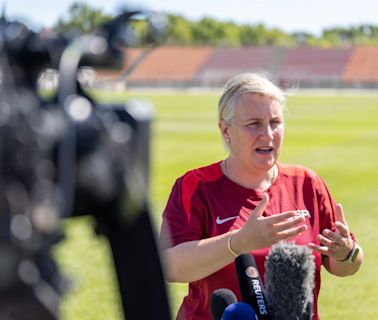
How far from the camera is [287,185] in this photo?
3.38 m

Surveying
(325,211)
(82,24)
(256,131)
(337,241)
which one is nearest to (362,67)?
(325,211)

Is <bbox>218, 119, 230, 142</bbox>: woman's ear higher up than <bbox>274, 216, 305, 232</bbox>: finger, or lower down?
higher up

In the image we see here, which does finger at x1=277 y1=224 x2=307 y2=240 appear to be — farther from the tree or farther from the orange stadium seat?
the orange stadium seat

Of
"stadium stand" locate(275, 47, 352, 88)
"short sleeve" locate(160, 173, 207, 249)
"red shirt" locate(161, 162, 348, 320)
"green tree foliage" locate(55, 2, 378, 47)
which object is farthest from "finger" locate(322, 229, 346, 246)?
"green tree foliage" locate(55, 2, 378, 47)

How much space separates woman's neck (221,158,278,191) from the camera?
3365mm

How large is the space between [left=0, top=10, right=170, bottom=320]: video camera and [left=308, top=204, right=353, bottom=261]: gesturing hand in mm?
1805

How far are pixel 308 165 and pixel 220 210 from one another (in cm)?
1294

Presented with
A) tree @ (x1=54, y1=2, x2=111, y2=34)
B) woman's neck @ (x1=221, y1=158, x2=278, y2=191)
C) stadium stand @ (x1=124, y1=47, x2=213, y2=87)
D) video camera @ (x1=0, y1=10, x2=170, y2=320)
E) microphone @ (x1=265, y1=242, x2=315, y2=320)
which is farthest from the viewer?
stadium stand @ (x1=124, y1=47, x2=213, y2=87)

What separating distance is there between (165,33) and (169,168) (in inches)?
570

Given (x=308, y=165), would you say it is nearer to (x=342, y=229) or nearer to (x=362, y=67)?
(x=342, y=229)

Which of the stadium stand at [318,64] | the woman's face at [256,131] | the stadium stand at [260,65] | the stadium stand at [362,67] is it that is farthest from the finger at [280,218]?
the stadium stand at [362,67]

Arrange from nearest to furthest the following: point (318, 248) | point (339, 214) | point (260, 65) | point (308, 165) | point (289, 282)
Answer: point (289, 282) → point (318, 248) → point (339, 214) → point (308, 165) → point (260, 65)

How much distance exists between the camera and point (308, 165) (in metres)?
16.0

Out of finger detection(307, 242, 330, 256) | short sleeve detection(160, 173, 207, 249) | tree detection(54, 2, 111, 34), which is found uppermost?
tree detection(54, 2, 111, 34)
